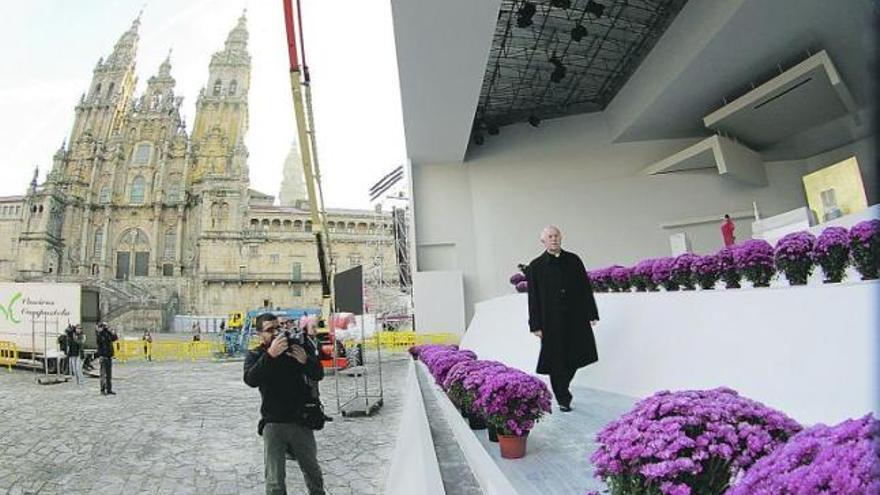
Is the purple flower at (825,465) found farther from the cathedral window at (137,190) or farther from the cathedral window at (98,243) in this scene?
Result: the cathedral window at (137,190)

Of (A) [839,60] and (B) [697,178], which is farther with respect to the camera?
(B) [697,178]

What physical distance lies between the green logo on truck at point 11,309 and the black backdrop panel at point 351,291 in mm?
13250

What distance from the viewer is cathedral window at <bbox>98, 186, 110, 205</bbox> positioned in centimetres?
4912

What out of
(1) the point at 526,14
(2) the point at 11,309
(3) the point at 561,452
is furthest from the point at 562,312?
(2) the point at 11,309

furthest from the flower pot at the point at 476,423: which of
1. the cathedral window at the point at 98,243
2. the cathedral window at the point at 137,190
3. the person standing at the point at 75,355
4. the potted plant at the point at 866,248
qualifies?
the cathedral window at the point at 137,190

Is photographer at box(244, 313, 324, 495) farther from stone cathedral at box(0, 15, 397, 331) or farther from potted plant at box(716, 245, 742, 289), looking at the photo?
stone cathedral at box(0, 15, 397, 331)

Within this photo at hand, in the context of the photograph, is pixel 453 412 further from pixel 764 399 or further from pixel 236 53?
Result: pixel 236 53

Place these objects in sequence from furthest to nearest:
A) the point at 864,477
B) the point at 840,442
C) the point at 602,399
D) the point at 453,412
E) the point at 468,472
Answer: the point at 602,399
the point at 453,412
the point at 468,472
the point at 840,442
the point at 864,477

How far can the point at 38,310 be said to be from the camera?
47.3ft

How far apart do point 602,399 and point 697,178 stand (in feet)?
50.8

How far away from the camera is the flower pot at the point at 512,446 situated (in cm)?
290

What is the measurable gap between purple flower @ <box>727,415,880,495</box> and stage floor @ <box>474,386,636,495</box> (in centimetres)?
141

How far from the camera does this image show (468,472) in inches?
115

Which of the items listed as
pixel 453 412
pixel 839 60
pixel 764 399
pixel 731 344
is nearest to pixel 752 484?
pixel 764 399
